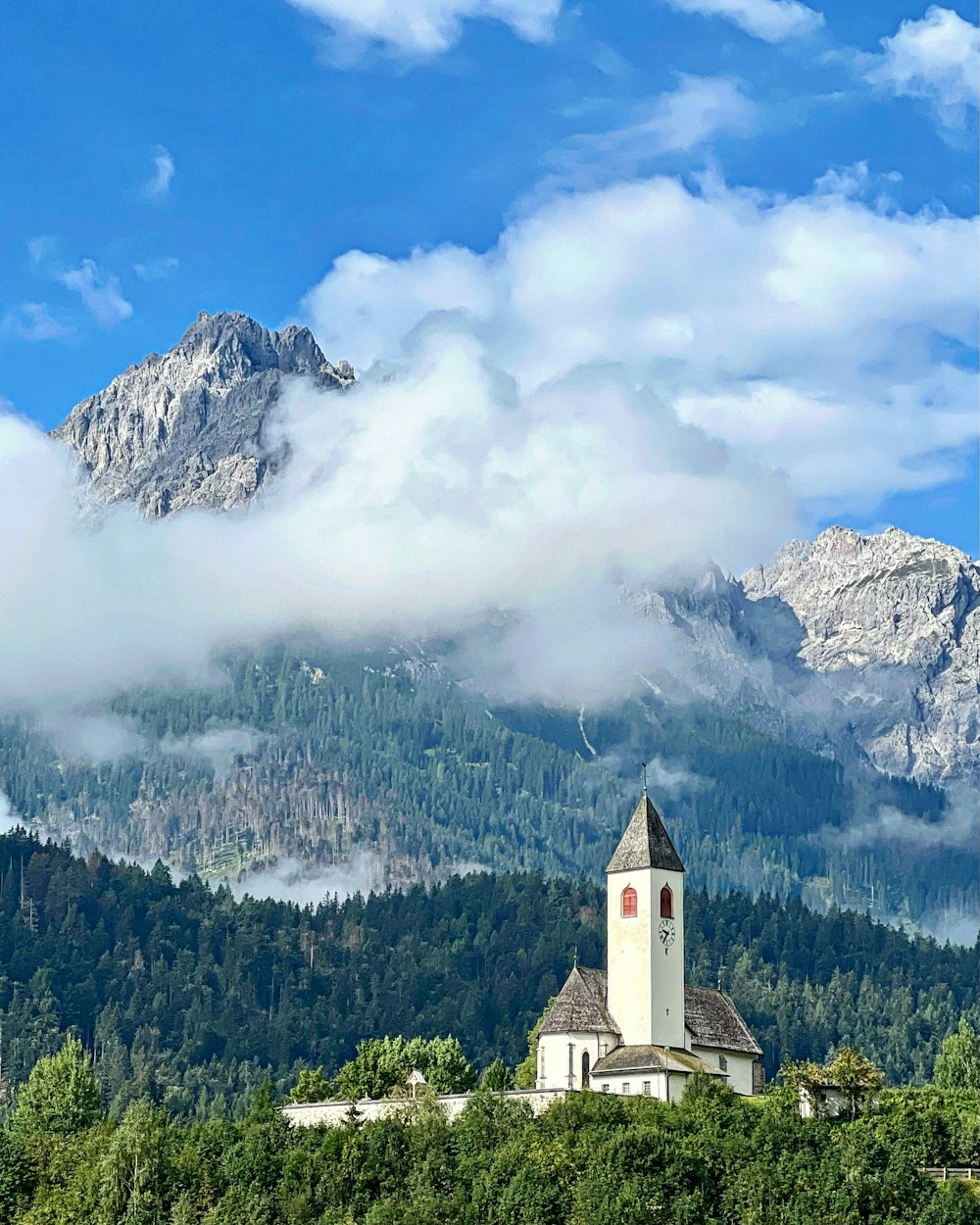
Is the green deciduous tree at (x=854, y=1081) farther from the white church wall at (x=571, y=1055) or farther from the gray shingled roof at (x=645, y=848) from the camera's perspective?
the gray shingled roof at (x=645, y=848)

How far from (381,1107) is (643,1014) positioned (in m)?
20.3

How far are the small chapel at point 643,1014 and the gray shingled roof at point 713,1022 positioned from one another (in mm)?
75

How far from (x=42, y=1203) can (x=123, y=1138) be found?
7.33m

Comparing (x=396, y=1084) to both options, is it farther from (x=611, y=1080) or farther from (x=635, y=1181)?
(x=635, y=1181)

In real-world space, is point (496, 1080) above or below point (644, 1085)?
above

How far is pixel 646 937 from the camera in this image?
15762 cm

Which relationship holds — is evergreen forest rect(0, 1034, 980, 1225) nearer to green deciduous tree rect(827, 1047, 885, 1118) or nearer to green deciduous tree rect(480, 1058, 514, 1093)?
green deciduous tree rect(827, 1047, 885, 1118)

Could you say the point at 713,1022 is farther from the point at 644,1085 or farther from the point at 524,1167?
the point at 524,1167

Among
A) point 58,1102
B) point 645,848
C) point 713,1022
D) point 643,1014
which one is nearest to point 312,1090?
point 58,1102

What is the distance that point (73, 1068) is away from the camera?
621 feet

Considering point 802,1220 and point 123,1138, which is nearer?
point 802,1220

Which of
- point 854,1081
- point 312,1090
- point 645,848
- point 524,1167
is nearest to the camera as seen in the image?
point 524,1167

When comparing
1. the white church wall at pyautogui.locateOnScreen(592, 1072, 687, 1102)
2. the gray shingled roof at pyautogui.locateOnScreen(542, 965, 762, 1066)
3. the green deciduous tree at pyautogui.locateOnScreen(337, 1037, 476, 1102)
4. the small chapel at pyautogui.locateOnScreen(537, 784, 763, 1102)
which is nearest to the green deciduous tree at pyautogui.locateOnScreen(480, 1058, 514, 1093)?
the small chapel at pyautogui.locateOnScreen(537, 784, 763, 1102)

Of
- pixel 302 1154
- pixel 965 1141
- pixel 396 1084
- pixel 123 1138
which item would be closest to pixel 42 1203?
pixel 123 1138
